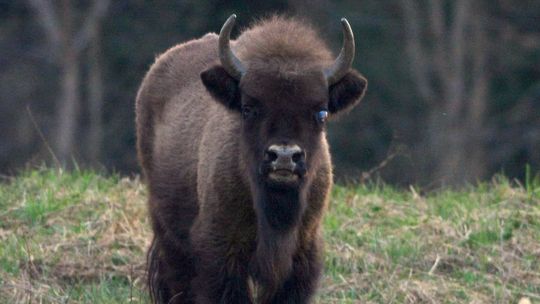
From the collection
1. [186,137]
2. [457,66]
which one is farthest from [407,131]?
[186,137]

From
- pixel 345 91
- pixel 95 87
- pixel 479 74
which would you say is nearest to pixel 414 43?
pixel 479 74

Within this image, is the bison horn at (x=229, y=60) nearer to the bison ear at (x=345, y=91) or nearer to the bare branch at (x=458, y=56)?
the bison ear at (x=345, y=91)

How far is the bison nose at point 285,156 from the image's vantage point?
7.79m

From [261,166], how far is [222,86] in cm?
71

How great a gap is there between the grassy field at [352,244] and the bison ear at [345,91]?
5.22 ft

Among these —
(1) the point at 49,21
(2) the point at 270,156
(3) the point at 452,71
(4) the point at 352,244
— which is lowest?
(3) the point at 452,71

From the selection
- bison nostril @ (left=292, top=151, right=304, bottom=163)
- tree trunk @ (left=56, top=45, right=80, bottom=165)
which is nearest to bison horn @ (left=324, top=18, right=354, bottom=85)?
bison nostril @ (left=292, top=151, right=304, bottom=163)

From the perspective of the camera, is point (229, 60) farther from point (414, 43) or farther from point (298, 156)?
point (414, 43)

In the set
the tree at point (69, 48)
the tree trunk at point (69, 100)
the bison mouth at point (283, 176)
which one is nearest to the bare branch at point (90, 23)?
the tree at point (69, 48)

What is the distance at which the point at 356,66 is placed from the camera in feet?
103

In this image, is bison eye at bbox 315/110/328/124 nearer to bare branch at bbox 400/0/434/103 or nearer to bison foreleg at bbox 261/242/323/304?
bison foreleg at bbox 261/242/323/304

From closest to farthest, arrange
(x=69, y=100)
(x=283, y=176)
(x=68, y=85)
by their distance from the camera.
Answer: (x=283, y=176)
(x=68, y=85)
(x=69, y=100)

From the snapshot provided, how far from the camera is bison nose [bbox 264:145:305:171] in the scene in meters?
7.79

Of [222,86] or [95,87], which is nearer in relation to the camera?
[222,86]
